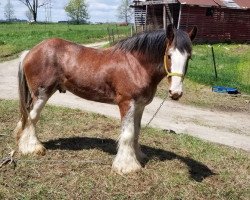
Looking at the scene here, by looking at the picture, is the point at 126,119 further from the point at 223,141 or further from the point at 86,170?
the point at 223,141

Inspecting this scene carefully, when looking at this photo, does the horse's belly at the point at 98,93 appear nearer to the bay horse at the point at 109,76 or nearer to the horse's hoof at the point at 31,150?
the bay horse at the point at 109,76

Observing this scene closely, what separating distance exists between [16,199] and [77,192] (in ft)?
2.71

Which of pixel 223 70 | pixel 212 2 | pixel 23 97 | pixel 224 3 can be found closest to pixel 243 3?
pixel 224 3

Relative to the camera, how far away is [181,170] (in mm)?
6758

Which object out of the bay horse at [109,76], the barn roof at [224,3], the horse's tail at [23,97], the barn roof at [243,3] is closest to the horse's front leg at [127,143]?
the bay horse at [109,76]

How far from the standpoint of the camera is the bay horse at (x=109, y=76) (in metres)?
6.27

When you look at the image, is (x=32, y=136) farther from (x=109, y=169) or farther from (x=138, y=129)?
(x=138, y=129)

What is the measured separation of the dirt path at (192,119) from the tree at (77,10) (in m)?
110

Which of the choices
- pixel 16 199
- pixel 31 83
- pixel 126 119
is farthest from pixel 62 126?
pixel 16 199

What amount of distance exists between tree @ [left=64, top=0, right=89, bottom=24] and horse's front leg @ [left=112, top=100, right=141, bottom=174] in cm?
11661

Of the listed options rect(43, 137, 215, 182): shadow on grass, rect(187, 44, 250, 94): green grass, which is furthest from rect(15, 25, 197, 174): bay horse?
rect(187, 44, 250, 94): green grass

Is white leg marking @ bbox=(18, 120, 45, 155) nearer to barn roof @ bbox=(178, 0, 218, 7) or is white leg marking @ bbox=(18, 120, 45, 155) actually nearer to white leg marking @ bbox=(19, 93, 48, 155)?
white leg marking @ bbox=(19, 93, 48, 155)

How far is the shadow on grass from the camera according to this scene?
696 centimetres

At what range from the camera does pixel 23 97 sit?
6.95 meters
